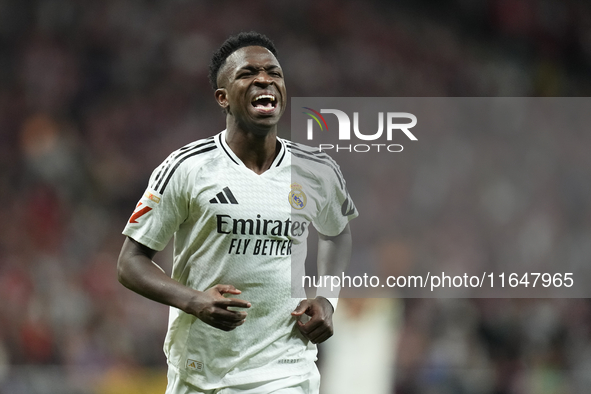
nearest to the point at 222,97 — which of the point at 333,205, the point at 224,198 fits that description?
the point at 224,198

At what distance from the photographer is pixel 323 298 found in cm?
347

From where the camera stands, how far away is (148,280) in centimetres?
316

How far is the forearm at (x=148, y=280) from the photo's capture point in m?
3.09

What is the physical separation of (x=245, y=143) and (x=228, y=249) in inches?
18.8

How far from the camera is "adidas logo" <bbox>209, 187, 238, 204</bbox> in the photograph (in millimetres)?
3271

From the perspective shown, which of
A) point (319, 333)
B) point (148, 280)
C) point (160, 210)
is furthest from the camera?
point (319, 333)

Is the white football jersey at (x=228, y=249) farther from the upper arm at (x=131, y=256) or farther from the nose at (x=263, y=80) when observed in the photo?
the nose at (x=263, y=80)

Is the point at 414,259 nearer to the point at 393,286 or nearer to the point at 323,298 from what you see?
the point at 393,286

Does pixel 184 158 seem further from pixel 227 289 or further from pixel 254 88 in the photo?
pixel 227 289

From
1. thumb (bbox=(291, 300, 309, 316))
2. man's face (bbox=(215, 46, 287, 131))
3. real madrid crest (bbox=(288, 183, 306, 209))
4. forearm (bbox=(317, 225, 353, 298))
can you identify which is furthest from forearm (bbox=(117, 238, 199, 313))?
forearm (bbox=(317, 225, 353, 298))

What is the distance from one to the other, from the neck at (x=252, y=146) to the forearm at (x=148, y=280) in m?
0.58

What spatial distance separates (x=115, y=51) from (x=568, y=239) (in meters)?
6.36

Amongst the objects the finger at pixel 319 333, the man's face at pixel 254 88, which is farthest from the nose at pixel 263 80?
the finger at pixel 319 333

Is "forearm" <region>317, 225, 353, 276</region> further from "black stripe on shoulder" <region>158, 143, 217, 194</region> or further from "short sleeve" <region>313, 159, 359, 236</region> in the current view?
"black stripe on shoulder" <region>158, 143, 217, 194</region>
